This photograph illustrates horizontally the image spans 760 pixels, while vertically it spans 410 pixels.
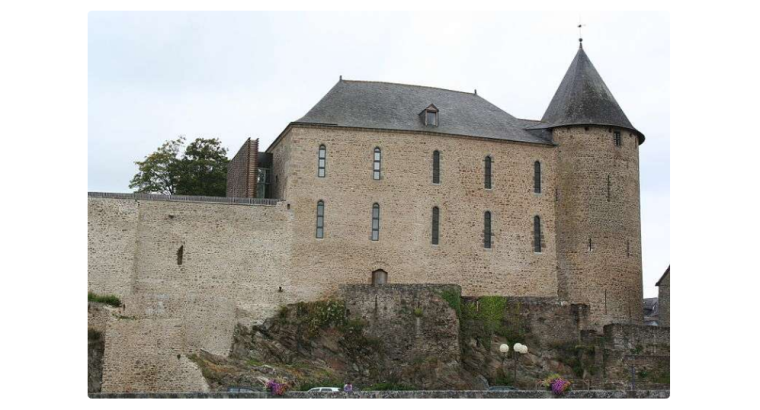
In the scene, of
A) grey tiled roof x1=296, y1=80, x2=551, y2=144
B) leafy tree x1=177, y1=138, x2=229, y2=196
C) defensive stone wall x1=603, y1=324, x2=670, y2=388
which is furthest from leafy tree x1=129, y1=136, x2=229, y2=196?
defensive stone wall x1=603, y1=324, x2=670, y2=388

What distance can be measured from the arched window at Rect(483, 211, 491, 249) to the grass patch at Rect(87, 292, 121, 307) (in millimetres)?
14109

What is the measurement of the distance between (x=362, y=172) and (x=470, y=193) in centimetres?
436

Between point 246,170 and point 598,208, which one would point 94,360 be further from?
point 598,208

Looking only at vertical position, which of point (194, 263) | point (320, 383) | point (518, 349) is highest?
point (194, 263)

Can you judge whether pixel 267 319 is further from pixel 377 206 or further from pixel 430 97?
pixel 430 97

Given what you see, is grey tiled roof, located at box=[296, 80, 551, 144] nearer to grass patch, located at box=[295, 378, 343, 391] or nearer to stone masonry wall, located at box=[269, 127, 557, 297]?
stone masonry wall, located at box=[269, 127, 557, 297]

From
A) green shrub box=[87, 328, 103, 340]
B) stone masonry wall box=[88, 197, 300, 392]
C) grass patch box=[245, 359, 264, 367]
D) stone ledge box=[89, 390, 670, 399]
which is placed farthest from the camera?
stone masonry wall box=[88, 197, 300, 392]

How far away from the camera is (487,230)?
149 ft

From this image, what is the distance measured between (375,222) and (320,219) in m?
2.13

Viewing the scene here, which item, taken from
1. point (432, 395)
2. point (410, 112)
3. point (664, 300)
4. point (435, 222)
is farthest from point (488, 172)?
point (432, 395)

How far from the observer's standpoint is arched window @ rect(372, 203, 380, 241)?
145 ft

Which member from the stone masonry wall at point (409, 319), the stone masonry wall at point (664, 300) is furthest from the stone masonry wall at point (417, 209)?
the stone masonry wall at point (664, 300)

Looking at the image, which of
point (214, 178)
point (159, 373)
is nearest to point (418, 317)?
point (159, 373)

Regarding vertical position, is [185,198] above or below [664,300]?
above
